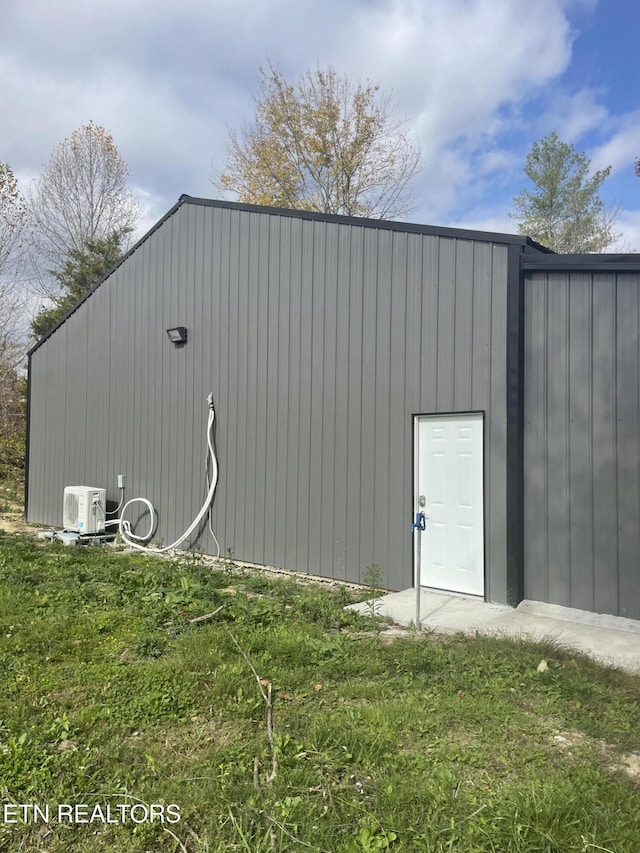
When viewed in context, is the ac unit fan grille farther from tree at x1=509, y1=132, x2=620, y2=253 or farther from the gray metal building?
tree at x1=509, y1=132, x2=620, y2=253

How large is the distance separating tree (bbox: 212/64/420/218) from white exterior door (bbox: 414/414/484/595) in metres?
14.4

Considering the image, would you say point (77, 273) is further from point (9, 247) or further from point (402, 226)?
point (402, 226)

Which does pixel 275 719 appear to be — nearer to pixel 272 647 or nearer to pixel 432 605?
pixel 272 647

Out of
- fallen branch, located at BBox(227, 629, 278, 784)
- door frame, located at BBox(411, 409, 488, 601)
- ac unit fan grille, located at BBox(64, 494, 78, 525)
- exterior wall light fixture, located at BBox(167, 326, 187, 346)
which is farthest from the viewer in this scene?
ac unit fan grille, located at BBox(64, 494, 78, 525)

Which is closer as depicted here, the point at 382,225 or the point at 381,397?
the point at 381,397

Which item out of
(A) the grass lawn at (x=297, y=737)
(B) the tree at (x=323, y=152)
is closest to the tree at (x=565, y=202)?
(B) the tree at (x=323, y=152)

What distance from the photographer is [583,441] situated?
18.3 feet

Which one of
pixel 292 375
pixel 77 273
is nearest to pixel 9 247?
pixel 77 273

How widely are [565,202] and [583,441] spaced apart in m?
17.9

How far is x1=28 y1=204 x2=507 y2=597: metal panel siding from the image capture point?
21.0ft

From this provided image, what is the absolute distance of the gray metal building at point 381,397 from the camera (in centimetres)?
556

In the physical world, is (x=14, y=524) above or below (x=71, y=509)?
below

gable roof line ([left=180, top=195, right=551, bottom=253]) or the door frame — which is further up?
gable roof line ([left=180, top=195, right=551, bottom=253])

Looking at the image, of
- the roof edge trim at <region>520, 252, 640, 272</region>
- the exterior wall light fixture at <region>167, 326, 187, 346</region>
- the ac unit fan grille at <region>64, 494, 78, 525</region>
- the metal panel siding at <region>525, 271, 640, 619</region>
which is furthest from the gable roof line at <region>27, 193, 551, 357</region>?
the ac unit fan grille at <region>64, 494, 78, 525</region>
